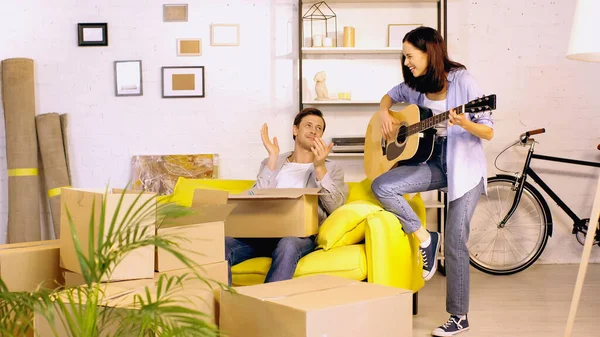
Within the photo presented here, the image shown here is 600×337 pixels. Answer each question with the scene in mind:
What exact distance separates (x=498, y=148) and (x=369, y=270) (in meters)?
2.15

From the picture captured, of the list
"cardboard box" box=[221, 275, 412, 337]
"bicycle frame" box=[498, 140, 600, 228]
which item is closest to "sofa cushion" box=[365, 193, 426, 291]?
"cardboard box" box=[221, 275, 412, 337]

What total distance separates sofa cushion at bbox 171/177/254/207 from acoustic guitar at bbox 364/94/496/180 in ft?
2.52

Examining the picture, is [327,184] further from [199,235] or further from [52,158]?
[52,158]

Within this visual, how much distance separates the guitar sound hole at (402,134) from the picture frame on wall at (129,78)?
2143 millimetres

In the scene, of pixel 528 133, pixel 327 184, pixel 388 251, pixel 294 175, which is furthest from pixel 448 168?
pixel 528 133

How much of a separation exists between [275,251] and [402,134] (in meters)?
0.87

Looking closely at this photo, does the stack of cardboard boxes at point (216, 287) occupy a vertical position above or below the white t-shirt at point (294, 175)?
below

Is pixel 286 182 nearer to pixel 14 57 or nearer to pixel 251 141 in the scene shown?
pixel 251 141

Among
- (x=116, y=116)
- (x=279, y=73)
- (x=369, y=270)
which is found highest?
(x=279, y=73)

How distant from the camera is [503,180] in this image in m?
4.65

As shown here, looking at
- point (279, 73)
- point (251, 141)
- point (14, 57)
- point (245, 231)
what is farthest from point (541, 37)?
point (14, 57)

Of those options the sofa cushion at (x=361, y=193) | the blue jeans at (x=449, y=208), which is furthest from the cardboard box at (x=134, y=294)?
the sofa cushion at (x=361, y=193)

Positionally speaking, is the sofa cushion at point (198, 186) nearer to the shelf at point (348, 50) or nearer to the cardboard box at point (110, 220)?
the shelf at point (348, 50)

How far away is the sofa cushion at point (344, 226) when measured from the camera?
3.14m
